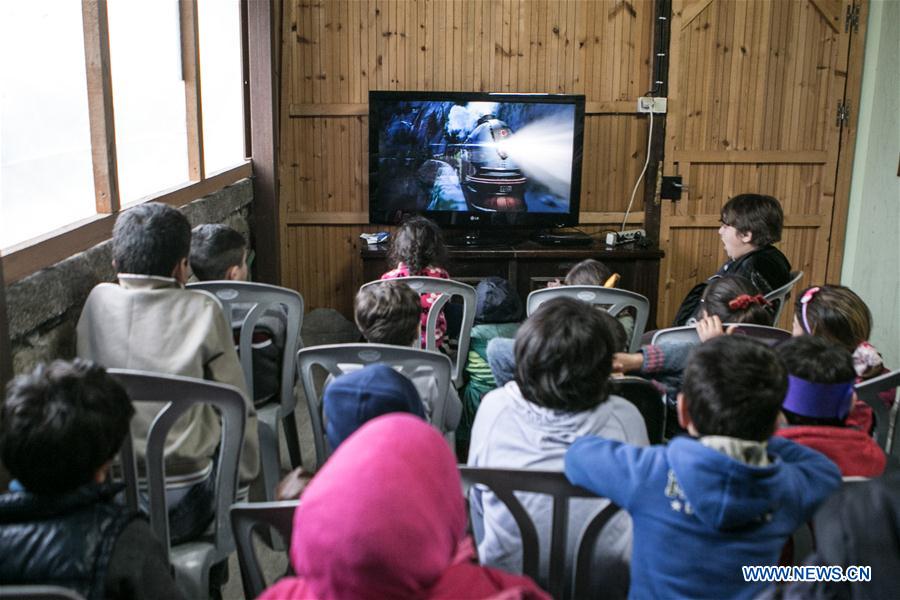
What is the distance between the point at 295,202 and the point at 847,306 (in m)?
3.51

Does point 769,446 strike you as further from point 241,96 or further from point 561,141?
point 241,96

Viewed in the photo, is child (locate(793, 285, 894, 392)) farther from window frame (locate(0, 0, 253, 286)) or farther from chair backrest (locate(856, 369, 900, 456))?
window frame (locate(0, 0, 253, 286))

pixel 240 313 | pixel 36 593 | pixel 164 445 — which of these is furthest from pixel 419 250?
pixel 36 593

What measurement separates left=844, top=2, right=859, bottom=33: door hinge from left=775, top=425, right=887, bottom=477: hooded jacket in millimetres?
3966

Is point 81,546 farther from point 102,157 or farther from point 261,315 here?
point 102,157

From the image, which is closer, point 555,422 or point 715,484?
point 715,484

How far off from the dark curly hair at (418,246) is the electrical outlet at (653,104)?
2.19m

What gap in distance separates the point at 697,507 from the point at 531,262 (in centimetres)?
348

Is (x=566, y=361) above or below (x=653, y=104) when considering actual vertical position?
below

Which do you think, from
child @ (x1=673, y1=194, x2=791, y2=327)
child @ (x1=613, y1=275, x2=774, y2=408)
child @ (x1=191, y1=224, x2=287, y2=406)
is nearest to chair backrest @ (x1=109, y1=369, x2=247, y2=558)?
child @ (x1=191, y1=224, x2=287, y2=406)

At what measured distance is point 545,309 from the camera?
5.74 ft

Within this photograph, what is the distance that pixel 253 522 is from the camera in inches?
55.5

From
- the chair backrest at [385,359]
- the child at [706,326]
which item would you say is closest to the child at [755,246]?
the child at [706,326]

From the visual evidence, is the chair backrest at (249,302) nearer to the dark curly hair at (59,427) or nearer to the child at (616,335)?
the child at (616,335)
